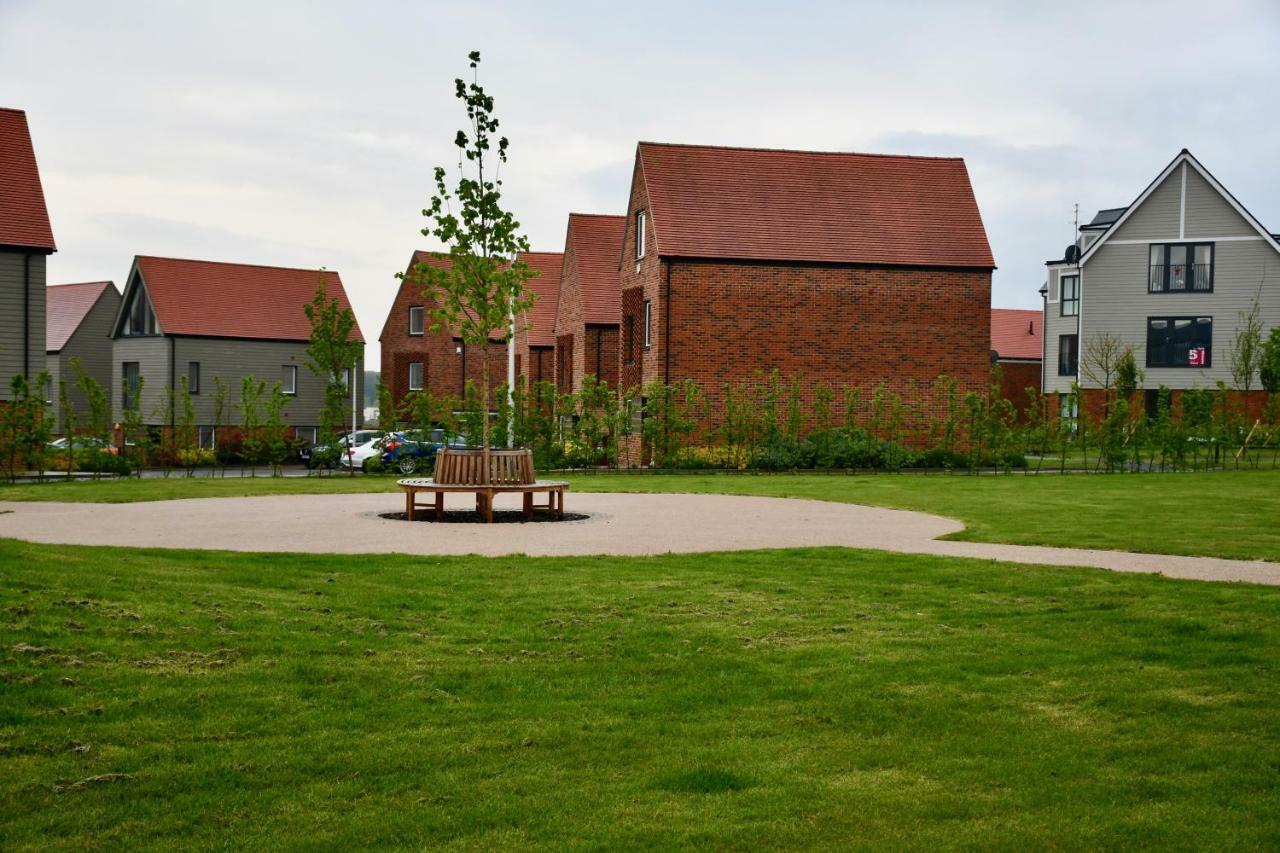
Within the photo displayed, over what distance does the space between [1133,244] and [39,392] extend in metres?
41.3

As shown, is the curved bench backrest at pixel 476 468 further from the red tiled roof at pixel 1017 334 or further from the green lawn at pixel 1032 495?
the red tiled roof at pixel 1017 334

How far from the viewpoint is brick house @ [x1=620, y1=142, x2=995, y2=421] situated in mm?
35938

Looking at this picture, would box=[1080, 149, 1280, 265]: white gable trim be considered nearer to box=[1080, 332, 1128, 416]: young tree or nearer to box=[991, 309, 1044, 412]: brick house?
box=[1080, 332, 1128, 416]: young tree

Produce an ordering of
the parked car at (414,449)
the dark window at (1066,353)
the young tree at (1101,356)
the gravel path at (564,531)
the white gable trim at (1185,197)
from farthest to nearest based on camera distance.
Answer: the dark window at (1066,353)
the young tree at (1101,356)
the white gable trim at (1185,197)
the parked car at (414,449)
the gravel path at (564,531)

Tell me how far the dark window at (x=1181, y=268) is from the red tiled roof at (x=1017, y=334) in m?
20.8

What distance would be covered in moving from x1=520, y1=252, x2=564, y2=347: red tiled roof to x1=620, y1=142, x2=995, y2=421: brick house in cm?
1339

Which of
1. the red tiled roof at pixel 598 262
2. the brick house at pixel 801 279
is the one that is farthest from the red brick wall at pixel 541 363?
the brick house at pixel 801 279

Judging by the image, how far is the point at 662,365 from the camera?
35.5 metres

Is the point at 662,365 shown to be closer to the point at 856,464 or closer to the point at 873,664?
the point at 856,464

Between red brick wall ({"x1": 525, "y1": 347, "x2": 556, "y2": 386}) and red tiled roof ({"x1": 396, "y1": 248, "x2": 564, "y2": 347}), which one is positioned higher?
red tiled roof ({"x1": 396, "y1": 248, "x2": 564, "y2": 347})

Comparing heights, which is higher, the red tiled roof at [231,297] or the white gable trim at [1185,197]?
the white gable trim at [1185,197]

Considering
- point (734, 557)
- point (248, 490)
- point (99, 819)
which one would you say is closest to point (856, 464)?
point (248, 490)

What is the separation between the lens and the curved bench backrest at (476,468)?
18250 millimetres

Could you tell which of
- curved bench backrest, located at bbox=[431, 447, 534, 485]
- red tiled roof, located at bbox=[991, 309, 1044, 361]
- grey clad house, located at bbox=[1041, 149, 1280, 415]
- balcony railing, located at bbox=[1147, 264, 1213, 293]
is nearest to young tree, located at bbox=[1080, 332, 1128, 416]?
grey clad house, located at bbox=[1041, 149, 1280, 415]
